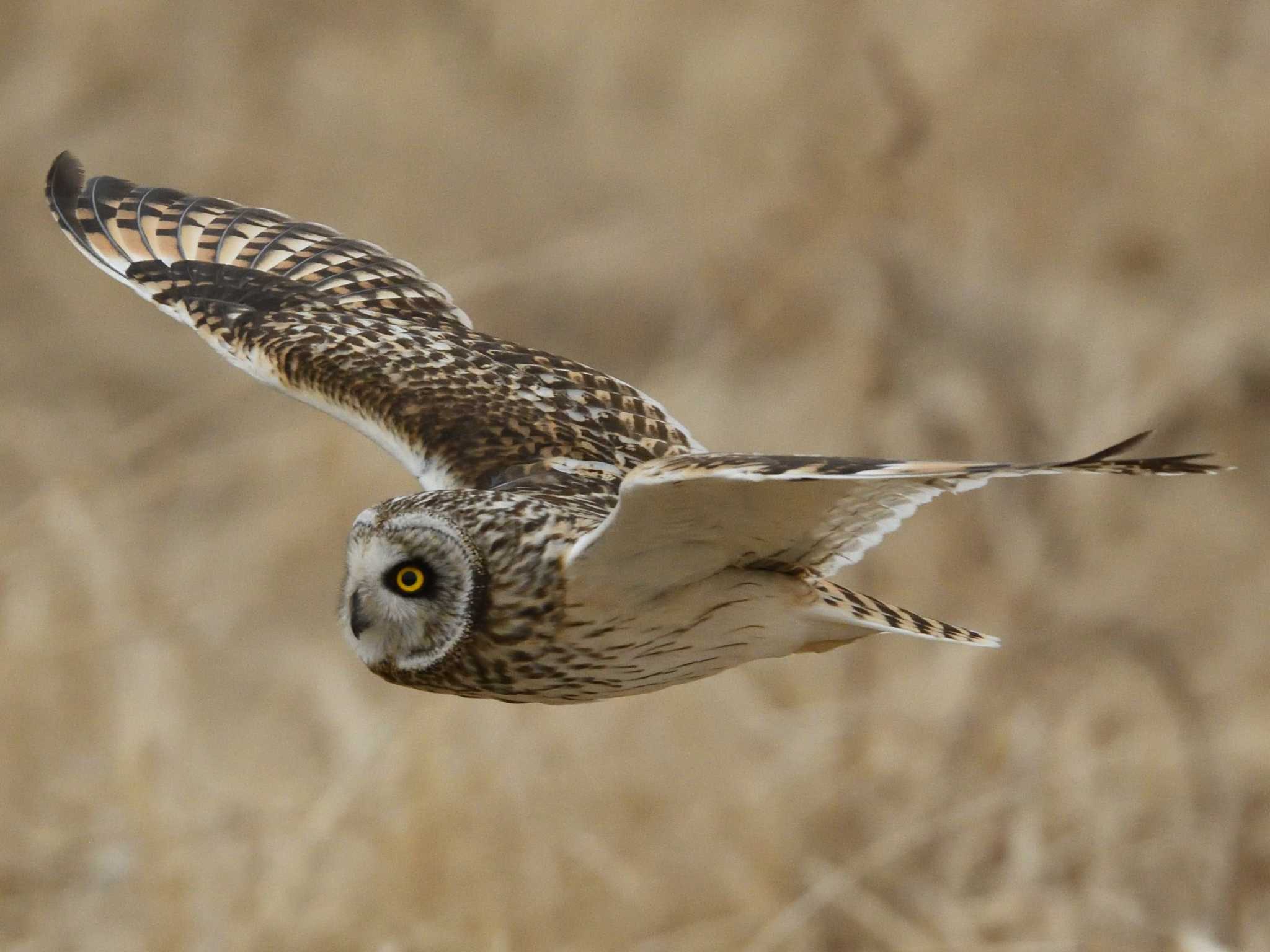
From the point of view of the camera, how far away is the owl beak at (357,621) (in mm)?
2410

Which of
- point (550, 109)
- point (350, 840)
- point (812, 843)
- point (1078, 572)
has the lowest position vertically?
point (350, 840)

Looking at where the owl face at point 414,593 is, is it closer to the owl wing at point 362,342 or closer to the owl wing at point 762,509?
the owl wing at point 762,509

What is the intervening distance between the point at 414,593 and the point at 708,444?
4.97 metres

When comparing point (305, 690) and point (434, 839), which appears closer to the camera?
point (434, 839)

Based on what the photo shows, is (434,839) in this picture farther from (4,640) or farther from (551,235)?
(551,235)

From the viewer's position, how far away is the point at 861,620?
2432mm

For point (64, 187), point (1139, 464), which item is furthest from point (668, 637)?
point (64, 187)

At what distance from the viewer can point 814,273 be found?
9.12 meters

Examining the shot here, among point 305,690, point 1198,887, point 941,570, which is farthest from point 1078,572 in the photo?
point 305,690

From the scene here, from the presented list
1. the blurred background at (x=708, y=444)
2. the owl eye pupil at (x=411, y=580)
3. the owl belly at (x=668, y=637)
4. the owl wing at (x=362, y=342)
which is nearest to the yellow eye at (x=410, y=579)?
the owl eye pupil at (x=411, y=580)

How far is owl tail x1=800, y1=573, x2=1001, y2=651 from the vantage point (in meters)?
2.44

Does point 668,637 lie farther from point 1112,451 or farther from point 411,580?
point 1112,451

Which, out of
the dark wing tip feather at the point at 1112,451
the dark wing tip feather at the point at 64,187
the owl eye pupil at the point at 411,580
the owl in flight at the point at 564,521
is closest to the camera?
Result: the dark wing tip feather at the point at 1112,451

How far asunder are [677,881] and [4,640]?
2204mm
